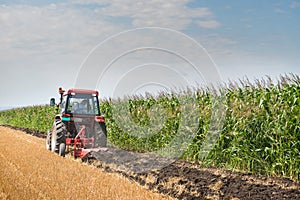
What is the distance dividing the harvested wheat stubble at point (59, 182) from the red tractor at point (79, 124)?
839 mm

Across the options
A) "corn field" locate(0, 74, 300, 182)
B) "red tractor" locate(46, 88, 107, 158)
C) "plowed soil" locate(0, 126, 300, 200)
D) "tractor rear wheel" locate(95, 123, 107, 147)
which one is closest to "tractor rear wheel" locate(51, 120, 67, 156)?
"red tractor" locate(46, 88, 107, 158)

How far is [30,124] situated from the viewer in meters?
33.1

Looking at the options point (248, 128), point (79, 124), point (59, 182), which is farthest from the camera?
point (79, 124)

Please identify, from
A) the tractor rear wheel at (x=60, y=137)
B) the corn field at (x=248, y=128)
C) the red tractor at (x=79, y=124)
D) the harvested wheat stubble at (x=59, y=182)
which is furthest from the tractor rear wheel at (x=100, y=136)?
the corn field at (x=248, y=128)

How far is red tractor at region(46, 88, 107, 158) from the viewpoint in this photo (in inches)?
462

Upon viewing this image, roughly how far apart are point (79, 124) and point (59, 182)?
169 inches

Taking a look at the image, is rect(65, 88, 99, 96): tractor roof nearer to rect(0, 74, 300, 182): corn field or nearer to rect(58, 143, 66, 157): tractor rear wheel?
rect(58, 143, 66, 157): tractor rear wheel

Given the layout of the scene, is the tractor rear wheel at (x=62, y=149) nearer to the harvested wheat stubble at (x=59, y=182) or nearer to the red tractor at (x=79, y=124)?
the red tractor at (x=79, y=124)

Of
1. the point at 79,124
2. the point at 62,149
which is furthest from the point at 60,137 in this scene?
the point at 79,124

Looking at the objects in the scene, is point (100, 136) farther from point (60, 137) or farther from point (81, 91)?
point (81, 91)

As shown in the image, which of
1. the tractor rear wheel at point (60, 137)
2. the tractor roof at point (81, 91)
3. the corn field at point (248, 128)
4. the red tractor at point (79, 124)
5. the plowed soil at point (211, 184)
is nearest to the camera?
the plowed soil at point (211, 184)

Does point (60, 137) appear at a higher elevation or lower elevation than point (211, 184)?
higher

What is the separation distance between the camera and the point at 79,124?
40.2ft

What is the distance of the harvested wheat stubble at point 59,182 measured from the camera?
7.04m
